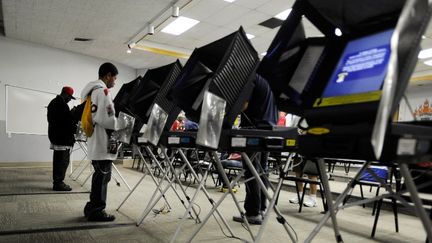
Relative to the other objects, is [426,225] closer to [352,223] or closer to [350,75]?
[350,75]

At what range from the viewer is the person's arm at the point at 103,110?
9.75ft

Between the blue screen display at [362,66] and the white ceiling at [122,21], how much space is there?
5.00m

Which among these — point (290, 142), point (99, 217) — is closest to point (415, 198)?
point (290, 142)

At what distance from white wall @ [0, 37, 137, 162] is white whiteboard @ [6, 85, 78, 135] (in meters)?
1.29

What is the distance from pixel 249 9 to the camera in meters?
6.18

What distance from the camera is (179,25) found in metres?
7.36

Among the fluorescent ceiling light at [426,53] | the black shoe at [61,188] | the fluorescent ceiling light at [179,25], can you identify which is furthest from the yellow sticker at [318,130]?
the fluorescent ceiling light at [426,53]

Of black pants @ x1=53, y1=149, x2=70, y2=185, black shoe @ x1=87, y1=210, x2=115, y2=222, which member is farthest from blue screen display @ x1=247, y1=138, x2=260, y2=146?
black pants @ x1=53, y1=149, x2=70, y2=185

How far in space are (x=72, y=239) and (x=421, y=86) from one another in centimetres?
1234

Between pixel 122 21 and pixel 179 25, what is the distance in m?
1.20

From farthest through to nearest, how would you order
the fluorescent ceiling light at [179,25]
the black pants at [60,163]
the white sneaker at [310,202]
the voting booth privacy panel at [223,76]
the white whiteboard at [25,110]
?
the fluorescent ceiling light at [179,25] → the white whiteboard at [25,110] → the black pants at [60,163] → the white sneaker at [310,202] → the voting booth privacy panel at [223,76]

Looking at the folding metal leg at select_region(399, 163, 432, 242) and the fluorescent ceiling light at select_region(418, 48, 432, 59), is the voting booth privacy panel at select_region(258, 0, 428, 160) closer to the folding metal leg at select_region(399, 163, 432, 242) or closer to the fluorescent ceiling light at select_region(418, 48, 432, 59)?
the folding metal leg at select_region(399, 163, 432, 242)

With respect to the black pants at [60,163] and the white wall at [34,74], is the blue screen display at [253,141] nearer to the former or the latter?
the black pants at [60,163]

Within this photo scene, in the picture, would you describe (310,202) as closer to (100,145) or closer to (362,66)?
(100,145)
